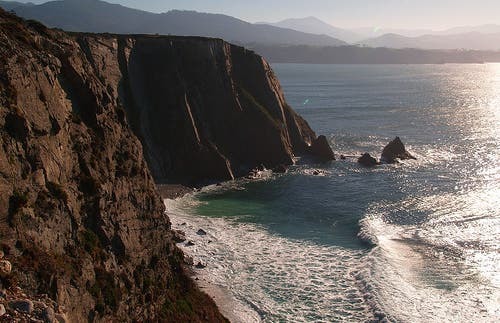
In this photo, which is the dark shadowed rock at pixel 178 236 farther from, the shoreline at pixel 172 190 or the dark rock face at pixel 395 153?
the dark rock face at pixel 395 153

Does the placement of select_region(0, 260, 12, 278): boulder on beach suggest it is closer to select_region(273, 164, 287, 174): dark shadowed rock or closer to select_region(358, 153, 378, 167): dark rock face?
select_region(273, 164, 287, 174): dark shadowed rock

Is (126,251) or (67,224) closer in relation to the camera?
(67,224)

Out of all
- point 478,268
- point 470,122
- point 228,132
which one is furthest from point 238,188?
point 470,122

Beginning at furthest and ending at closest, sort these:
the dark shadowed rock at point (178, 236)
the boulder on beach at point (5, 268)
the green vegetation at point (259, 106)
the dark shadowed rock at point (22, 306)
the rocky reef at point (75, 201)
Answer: the green vegetation at point (259, 106), the dark shadowed rock at point (178, 236), the rocky reef at point (75, 201), the boulder on beach at point (5, 268), the dark shadowed rock at point (22, 306)

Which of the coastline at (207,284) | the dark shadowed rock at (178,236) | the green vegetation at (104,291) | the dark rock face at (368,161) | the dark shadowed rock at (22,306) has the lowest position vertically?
the coastline at (207,284)

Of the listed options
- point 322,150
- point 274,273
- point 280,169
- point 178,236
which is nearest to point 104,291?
point 274,273

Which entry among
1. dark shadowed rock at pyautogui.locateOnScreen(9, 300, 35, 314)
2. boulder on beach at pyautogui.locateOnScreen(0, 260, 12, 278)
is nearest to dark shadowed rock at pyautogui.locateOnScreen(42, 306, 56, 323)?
dark shadowed rock at pyautogui.locateOnScreen(9, 300, 35, 314)

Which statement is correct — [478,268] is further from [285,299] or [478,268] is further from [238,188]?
[238,188]

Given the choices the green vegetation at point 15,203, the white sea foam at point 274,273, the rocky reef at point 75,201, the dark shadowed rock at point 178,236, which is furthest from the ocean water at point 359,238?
the green vegetation at point 15,203
